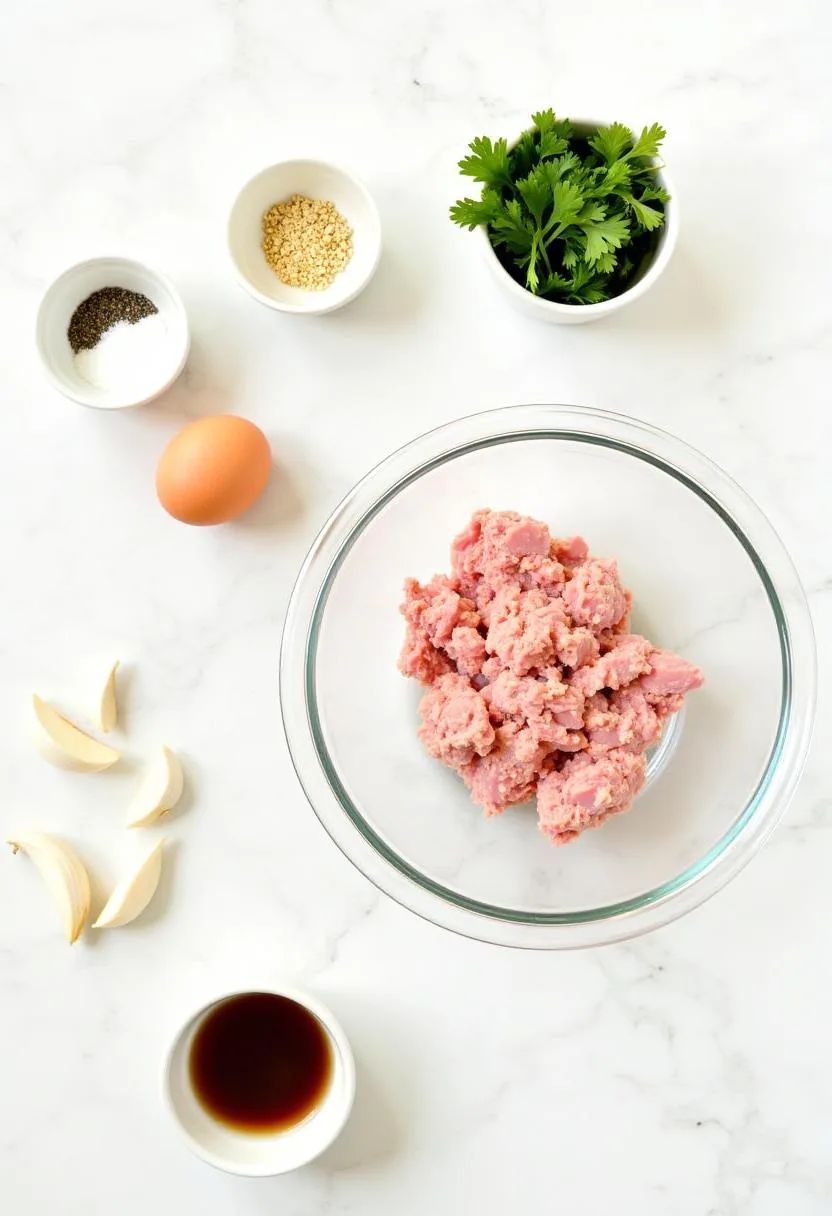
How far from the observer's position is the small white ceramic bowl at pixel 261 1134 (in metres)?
1.72

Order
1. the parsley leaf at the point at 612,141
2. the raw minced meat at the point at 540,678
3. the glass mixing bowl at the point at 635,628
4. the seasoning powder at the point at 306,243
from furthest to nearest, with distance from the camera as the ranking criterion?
the seasoning powder at the point at 306,243 → the glass mixing bowl at the point at 635,628 → the parsley leaf at the point at 612,141 → the raw minced meat at the point at 540,678

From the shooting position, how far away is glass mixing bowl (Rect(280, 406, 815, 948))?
1.67 m

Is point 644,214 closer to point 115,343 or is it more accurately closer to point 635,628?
point 635,628

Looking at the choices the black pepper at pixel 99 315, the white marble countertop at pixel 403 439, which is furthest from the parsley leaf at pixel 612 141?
the black pepper at pixel 99 315

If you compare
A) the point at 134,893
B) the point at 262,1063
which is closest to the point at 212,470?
the point at 134,893

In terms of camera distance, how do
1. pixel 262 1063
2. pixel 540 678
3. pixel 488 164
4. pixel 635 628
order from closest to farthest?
1. pixel 540 678
2. pixel 488 164
3. pixel 635 628
4. pixel 262 1063

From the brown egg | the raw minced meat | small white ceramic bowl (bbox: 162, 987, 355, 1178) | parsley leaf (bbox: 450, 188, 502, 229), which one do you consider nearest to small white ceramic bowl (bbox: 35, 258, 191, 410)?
the brown egg

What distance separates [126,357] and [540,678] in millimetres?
961

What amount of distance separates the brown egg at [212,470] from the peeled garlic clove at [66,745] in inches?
18.1

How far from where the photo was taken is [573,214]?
1.56 metres

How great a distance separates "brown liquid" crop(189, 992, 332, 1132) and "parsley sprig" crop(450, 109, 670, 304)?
4.59ft

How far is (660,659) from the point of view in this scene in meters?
1.50

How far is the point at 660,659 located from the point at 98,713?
1.02 meters

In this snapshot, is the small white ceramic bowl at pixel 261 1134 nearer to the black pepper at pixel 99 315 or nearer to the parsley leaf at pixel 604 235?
the black pepper at pixel 99 315
